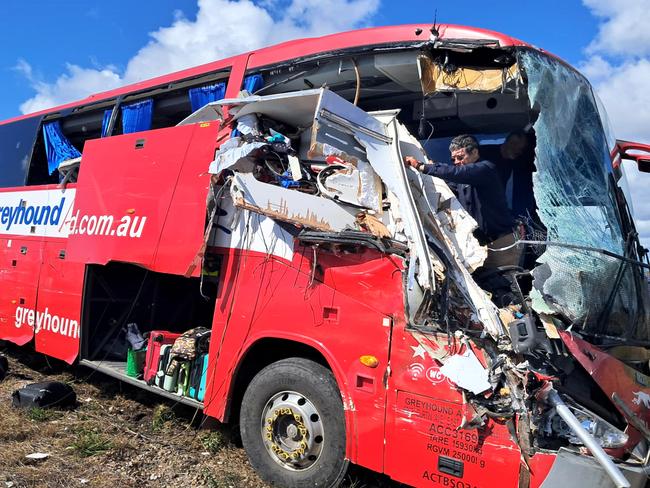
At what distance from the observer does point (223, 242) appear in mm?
4715

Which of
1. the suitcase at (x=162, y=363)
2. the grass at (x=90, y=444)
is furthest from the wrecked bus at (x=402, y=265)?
the grass at (x=90, y=444)

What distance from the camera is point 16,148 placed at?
8.15 metres

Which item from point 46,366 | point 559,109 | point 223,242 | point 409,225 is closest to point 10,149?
point 46,366

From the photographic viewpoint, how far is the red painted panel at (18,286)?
7117 millimetres

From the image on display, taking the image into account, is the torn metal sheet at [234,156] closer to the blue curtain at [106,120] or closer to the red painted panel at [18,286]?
the blue curtain at [106,120]

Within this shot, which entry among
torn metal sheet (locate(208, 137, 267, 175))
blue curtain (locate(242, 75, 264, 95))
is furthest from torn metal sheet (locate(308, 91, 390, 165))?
blue curtain (locate(242, 75, 264, 95))

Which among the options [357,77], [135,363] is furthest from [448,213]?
[135,363]

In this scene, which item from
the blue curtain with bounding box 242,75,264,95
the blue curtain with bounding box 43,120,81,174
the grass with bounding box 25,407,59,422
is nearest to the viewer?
the blue curtain with bounding box 242,75,264,95

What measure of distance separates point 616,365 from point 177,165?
395 cm

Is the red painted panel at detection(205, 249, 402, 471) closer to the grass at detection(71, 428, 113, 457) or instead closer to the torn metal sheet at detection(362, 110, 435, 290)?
the torn metal sheet at detection(362, 110, 435, 290)

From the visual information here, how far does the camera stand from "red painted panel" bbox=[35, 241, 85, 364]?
20.7ft

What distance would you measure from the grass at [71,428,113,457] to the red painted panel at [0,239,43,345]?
110 inches

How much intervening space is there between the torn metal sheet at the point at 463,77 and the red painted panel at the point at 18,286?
553cm

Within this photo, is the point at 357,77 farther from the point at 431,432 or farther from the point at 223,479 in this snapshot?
the point at 223,479
